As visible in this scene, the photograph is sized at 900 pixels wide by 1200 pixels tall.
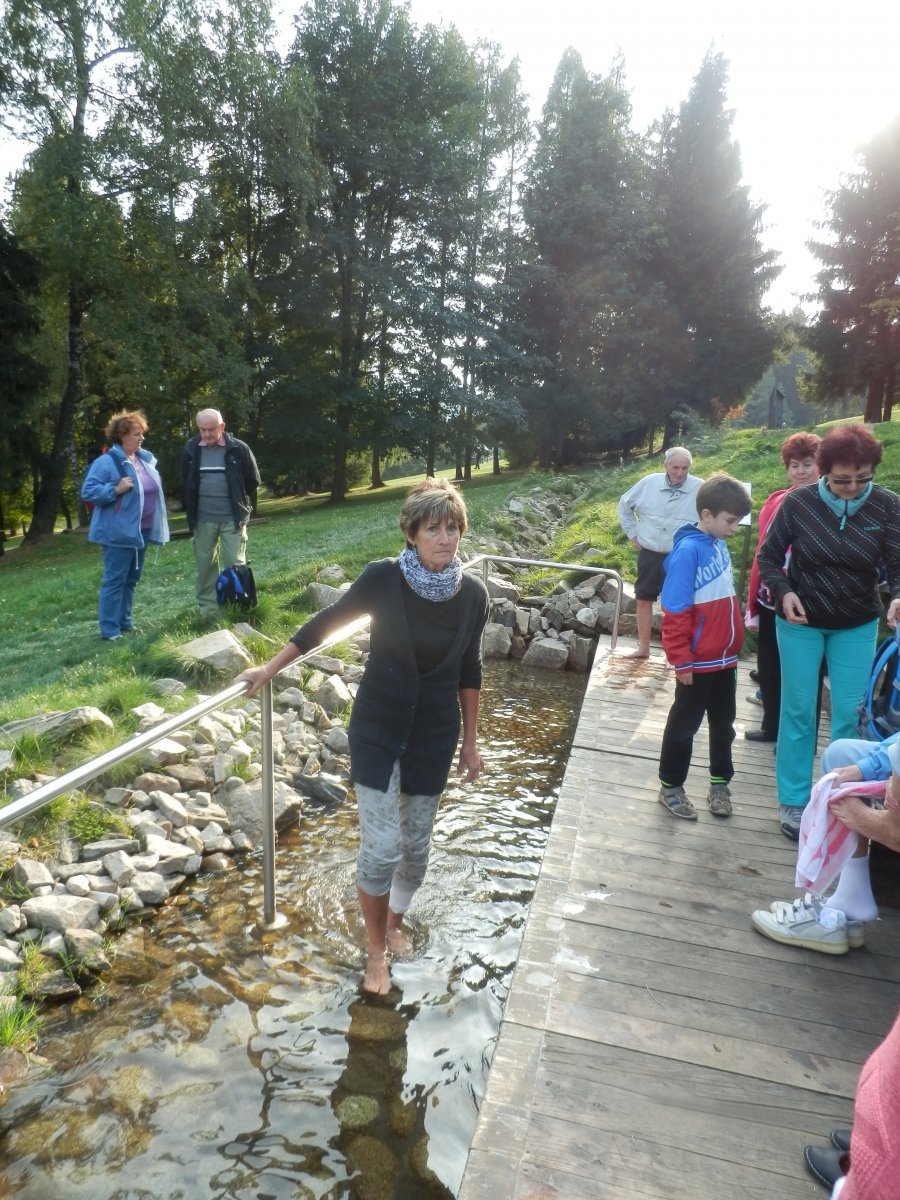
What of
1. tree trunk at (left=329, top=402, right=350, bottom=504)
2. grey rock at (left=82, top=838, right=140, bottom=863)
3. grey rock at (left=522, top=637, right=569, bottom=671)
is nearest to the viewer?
grey rock at (left=82, top=838, right=140, bottom=863)

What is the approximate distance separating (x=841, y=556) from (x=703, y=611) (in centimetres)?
68

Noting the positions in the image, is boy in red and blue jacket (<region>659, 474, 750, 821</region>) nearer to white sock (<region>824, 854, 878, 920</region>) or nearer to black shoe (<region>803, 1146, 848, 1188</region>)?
white sock (<region>824, 854, 878, 920</region>)

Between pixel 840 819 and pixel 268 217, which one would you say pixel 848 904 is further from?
pixel 268 217

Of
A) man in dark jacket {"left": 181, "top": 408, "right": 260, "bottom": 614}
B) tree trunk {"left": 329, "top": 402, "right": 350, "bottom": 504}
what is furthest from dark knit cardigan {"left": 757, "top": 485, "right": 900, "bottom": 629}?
tree trunk {"left": 329, "top": 402, "right": 350, "bottom": 504}

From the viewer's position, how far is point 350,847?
179 inches

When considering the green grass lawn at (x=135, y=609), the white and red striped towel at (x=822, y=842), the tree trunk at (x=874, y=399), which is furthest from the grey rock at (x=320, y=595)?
the tree trunk at (x=874, y=399)

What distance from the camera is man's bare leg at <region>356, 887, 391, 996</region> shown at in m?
3.17

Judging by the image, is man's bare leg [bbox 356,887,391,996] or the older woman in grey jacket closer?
the older woman in grey jacket

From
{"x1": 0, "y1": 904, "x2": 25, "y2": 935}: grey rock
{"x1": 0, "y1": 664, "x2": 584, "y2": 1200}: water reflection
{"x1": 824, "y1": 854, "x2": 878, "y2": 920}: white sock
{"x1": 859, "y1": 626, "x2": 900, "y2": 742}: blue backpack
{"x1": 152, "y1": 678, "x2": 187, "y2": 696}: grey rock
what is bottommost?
{"x1": 0, "y1": 664, "x2": 584, "y2": 1200}: water reflection

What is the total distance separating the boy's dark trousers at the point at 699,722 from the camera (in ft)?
13.4

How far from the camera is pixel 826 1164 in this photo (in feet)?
6.56

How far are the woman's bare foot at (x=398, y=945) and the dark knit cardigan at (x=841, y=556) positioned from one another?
2.41 meters

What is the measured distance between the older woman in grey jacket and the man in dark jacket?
15.7 ft

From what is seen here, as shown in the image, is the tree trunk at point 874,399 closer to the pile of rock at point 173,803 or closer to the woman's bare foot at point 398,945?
the pile of rock at point 173,803
